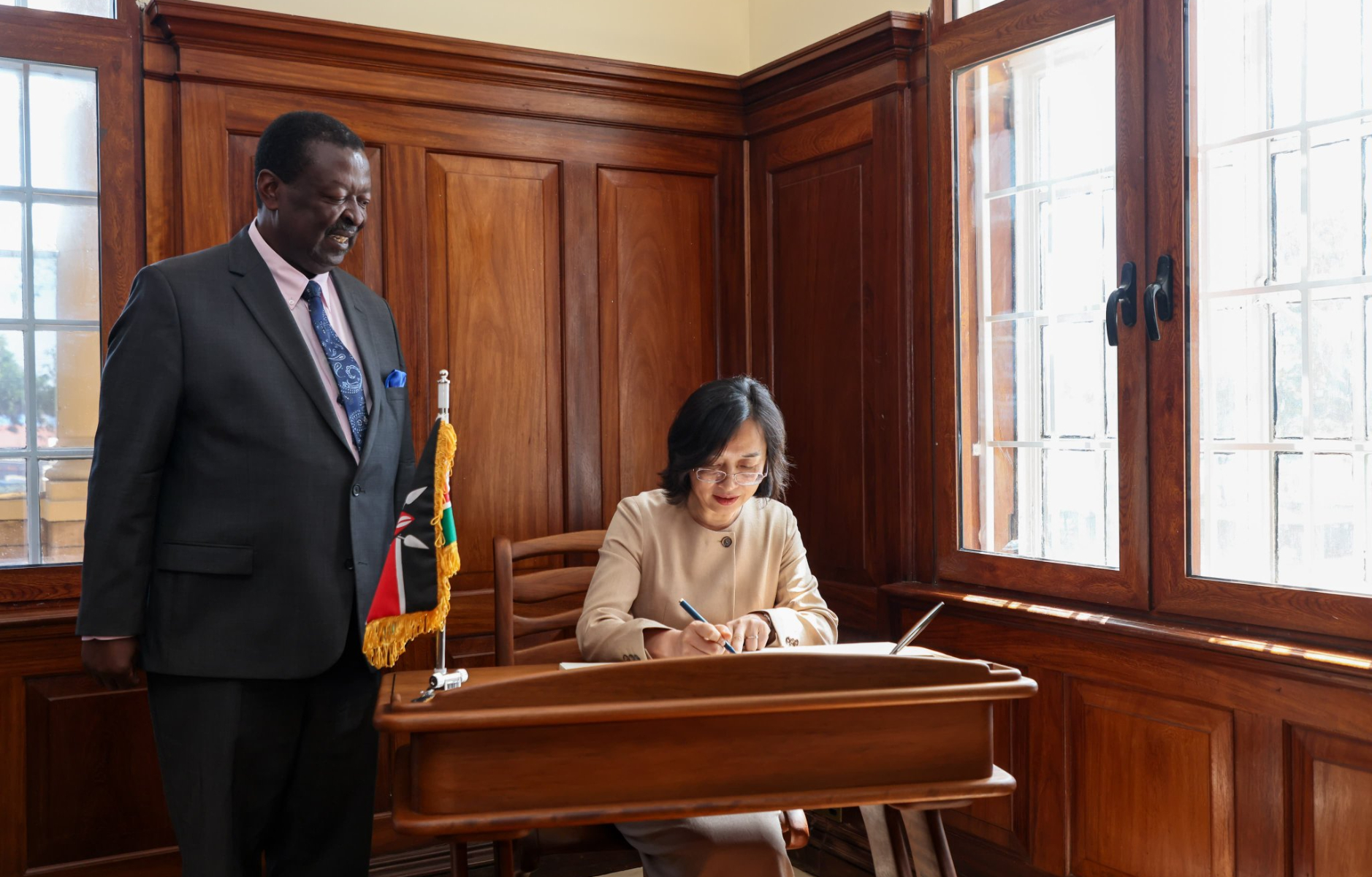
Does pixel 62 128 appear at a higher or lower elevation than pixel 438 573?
higher

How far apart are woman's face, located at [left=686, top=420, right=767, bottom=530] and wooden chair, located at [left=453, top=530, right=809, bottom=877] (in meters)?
0.35

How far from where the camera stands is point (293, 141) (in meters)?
2.01

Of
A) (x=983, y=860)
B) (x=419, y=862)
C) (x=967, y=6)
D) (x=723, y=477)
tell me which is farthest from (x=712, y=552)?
(x=967, y=6)

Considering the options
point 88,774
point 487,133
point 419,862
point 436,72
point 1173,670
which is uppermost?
point 436,72

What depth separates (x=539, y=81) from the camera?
318 centimetres

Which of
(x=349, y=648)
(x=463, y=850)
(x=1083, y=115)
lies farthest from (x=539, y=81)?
(x=463, y=850)

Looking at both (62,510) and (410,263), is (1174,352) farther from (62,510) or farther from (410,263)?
(62,510)

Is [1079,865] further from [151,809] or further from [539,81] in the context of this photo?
[539,81]

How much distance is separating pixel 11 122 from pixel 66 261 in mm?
349

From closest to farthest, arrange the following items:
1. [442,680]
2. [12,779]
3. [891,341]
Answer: [442,680]
[12,779]
[891,341]

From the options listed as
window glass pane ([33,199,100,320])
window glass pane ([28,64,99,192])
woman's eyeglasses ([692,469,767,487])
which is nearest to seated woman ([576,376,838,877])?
woman's eyeglasses ([692,469,767,487])

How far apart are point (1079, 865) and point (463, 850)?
4.70ft

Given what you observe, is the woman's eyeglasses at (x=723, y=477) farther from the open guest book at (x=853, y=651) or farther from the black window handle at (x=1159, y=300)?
the black window handle at (x=1159, y=300)

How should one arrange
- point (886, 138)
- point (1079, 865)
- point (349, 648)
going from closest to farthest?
point (349, 648) < point (1079, 865) < point (886, 138)
